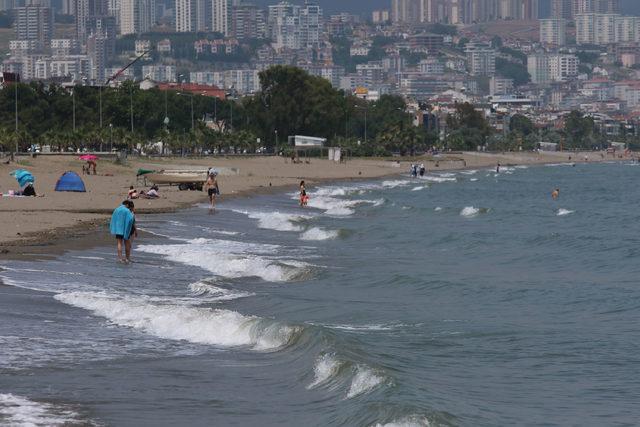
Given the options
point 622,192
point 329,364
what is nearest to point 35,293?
point 329,364

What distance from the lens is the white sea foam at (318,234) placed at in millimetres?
37062

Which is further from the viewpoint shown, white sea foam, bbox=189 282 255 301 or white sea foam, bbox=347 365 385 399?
white sea foam, bbox=189 282 255 301

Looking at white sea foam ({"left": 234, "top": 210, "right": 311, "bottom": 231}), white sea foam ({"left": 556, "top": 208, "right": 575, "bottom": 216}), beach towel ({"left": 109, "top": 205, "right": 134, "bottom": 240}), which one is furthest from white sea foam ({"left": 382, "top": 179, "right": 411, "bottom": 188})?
beach towel ({"left": 109, "top": 205, "right": 134, "bottom": 240})

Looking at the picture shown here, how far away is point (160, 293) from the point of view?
872 inches

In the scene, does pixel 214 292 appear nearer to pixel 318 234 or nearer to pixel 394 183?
pixel 318 234

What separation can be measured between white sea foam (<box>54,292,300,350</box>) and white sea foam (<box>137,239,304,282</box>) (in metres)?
5.84

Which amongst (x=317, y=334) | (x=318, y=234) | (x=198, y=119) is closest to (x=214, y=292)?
(x=317, y=334)

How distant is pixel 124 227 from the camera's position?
25.5m

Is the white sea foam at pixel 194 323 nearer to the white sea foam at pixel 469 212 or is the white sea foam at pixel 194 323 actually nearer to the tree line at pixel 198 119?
the white sea foam at pixel 469 212

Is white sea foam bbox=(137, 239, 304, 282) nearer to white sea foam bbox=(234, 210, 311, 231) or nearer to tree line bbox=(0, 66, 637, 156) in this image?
white sea foam bbox=(234, 210, 311, 231)

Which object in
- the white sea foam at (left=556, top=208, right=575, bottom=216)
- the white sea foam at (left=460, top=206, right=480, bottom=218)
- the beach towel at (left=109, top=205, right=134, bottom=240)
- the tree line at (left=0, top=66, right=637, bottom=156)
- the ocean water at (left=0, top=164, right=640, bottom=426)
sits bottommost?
the white sea foam at (left=556, top=208, right=575, bottom=216)

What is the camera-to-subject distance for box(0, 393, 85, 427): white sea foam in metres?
13.0

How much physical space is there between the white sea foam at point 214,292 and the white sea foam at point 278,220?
16.1 m

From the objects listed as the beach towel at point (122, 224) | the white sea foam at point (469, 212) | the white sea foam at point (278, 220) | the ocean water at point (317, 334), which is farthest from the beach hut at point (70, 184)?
the beach towel at point (122, 224)
